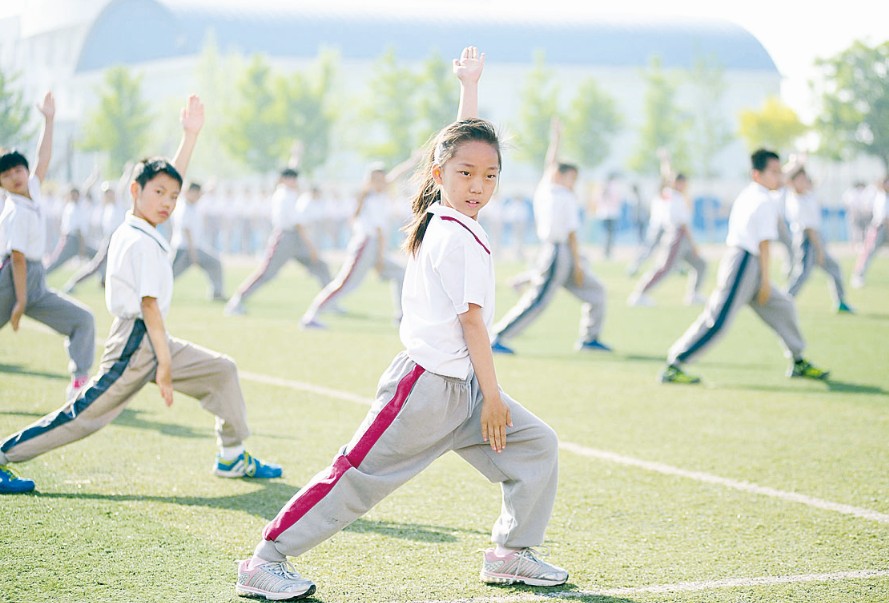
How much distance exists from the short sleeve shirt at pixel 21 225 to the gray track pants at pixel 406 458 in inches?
167

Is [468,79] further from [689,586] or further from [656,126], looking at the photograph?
[656,126]

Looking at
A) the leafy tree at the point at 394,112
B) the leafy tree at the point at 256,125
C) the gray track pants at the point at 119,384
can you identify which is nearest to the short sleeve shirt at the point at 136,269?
the gray track pants at the point at 119,384

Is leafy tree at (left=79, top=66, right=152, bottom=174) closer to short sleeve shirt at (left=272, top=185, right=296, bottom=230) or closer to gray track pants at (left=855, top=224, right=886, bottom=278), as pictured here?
short sleeve shirt at (left=272, top=185, right=296, bottom=230)

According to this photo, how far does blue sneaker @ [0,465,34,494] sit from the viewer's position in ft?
19.0

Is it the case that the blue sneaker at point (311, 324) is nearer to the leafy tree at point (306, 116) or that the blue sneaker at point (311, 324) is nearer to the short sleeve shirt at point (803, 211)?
the short sleeve shirt at point (803, 211)

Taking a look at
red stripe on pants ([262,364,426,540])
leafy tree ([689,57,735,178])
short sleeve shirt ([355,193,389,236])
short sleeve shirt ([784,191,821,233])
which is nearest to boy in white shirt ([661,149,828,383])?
red stripe on pants ([262,364,426,540])

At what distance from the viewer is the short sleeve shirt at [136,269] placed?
5.80 meters

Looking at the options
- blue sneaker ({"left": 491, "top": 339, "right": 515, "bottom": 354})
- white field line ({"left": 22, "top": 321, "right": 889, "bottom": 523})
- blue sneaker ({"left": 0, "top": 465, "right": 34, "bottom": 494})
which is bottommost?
blue sneaker ({"left": 0, "top": 465, "right": 34, "bottom": 494})

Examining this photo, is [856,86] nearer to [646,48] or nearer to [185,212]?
[646,48]

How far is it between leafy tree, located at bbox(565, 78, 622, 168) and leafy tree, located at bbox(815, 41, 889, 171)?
10.3 m

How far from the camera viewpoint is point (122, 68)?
45.1 meters

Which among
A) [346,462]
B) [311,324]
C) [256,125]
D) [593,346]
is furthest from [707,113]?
[346,462]

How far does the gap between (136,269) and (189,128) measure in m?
1.02

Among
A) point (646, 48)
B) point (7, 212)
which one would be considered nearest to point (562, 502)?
point (7, 212)
